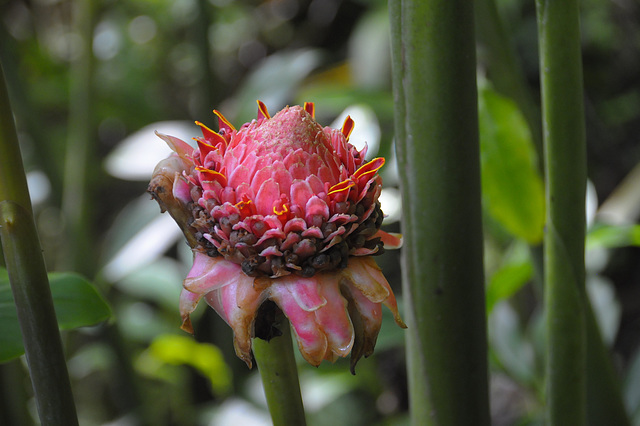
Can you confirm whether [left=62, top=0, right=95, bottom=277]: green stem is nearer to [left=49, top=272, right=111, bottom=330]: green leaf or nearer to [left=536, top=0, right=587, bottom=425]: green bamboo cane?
[left=49, top=272, right=111, bottom=330]: green leaf

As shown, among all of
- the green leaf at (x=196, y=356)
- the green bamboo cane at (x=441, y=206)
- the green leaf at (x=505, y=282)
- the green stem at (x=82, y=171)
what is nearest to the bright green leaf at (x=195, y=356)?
the green leaf at (x=196, y=356)

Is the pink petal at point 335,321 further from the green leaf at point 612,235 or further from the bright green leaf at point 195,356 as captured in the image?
the bright green leaf at point 195,356

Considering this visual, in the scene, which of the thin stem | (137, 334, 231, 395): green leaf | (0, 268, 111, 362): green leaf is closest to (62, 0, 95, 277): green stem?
the thin stem

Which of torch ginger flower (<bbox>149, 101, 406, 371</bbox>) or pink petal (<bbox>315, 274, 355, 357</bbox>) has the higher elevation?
torch ginger flower (<bbox>149, 101, 406, 371</bbox>)

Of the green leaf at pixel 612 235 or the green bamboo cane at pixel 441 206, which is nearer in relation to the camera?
the green bamboo cane at pixel 441 206

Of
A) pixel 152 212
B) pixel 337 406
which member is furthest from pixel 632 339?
pixel 152 212

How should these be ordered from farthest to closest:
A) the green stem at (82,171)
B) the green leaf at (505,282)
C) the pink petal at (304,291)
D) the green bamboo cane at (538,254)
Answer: the green stem at (82,171)
the green leaf at (505,282)
the green bamboo cane at (538,254)
the pink petal at (304,291)
